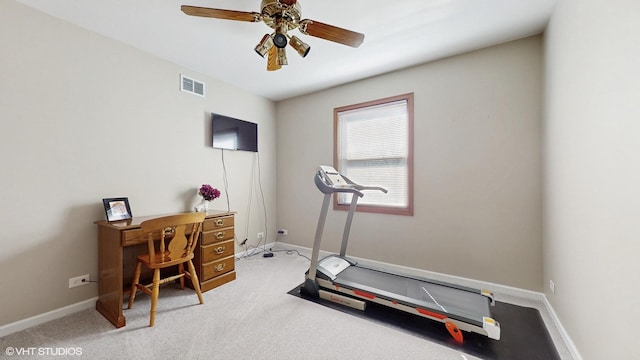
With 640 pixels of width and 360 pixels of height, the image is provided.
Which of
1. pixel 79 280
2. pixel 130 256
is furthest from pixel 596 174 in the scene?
pixel 79 280

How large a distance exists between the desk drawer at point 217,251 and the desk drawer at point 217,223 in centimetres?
19

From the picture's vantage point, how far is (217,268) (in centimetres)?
269

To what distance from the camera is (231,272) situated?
2832mm

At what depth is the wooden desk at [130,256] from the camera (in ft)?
6.58

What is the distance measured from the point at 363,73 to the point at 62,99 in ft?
10.6

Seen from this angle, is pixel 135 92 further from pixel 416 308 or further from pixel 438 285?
→ pixel 438 285

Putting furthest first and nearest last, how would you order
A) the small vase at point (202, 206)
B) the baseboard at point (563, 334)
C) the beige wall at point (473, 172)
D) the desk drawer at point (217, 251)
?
the small vase at point (202, 206)
the desk drawer at point (217, 251)
the beige wall at point (473, 172)
the baseboard at point (563, 334)

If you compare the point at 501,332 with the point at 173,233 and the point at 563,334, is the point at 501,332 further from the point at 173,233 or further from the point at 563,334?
the point at 173,233

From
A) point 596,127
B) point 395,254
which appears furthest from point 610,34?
point 395,254

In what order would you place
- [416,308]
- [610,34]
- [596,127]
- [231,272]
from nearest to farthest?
[610,34], [596,127], [416,308], [231,272]

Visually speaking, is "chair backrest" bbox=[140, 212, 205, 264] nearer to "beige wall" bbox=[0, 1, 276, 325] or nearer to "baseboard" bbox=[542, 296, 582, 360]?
"beige wall" bbox=[0, 1, 276, 325]

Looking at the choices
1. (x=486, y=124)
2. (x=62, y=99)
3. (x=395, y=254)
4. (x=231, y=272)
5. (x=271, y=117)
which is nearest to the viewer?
(x=62, y=99)

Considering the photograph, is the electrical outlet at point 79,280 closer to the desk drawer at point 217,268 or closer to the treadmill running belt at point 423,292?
the desk drawer at point 217,268

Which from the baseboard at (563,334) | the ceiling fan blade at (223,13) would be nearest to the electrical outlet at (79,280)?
the ceiling fan blade at (223,13)
